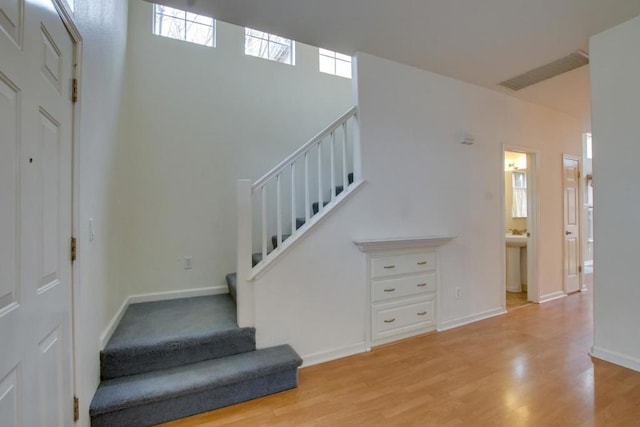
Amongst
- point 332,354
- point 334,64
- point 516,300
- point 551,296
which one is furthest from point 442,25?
point 551,296

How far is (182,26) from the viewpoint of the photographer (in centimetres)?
332

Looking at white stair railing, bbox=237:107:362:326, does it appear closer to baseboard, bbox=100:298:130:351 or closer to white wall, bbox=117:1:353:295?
white wall, bbox=117:1:353:295

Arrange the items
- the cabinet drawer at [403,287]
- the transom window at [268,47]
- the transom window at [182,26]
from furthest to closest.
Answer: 1. the transom window at [268,47]
2. the transom window at [182,26]
3. the cabinet drawer at [403,287]

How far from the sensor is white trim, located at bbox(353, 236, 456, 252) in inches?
107

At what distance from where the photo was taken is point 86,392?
162 centimetres

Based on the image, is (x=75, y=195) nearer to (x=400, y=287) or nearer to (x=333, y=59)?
(x=400, y=287)

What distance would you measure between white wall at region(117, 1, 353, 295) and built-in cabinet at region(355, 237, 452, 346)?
1.64m

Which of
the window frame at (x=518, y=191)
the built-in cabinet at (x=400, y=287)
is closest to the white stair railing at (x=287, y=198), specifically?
the built-in cabinet at (x=400, y=287)

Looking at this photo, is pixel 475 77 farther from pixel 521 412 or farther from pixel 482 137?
pixel 521 412

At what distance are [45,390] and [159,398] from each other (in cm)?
76

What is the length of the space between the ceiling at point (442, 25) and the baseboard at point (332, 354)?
2797 millimetres

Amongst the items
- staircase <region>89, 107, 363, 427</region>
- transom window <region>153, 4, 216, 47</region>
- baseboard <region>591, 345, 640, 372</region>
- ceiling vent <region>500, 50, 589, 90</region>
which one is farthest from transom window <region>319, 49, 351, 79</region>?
baseboard <region>591, 345, 640, 372</region>

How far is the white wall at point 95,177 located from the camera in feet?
5.10

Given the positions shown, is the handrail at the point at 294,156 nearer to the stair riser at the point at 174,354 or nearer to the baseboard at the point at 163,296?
the stair riser at the point at 174,354
